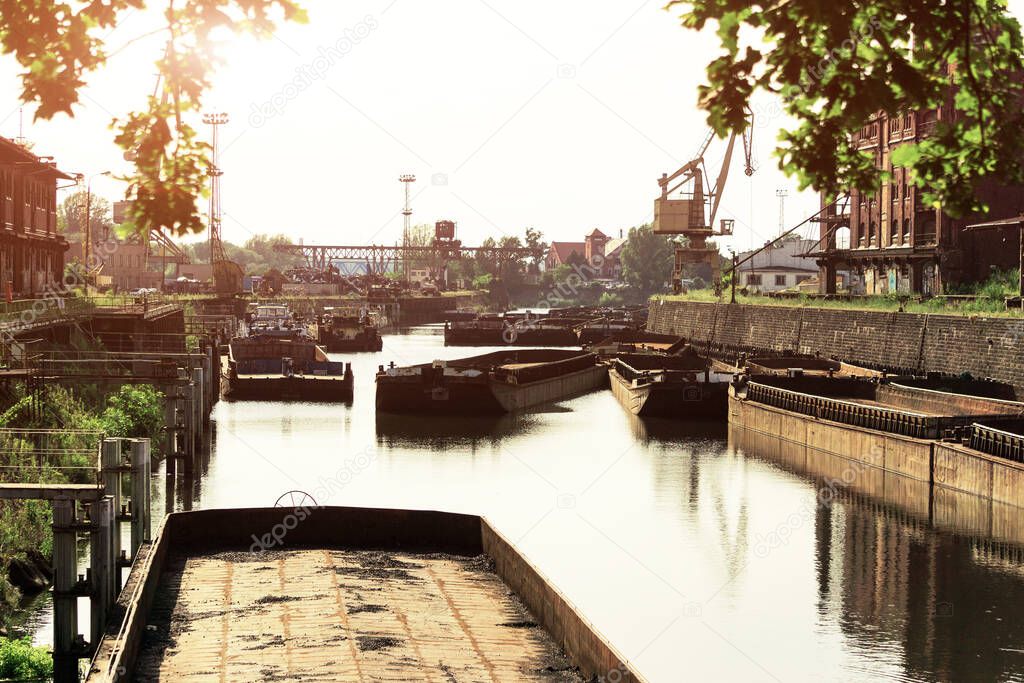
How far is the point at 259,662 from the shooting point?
59.4 feet

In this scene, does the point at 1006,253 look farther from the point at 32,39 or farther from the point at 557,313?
the point at 557,313

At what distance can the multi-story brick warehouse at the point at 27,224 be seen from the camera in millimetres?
60688

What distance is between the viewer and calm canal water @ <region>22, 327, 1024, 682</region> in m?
27.3

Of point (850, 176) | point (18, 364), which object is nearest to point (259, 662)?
point (850, 176)

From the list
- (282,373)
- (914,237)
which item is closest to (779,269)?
(914,237)

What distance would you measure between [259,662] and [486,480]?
1197 inches

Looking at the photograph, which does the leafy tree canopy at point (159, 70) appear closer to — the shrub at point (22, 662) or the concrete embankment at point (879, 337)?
the shrub at point (22, 662)

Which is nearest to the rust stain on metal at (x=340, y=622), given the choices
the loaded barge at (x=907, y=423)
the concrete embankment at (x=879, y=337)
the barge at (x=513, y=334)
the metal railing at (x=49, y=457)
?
the metal railing at (x=49, y=457)

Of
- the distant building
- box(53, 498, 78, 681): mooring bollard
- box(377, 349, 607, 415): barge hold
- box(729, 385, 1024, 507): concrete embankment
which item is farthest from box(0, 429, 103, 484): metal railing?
the distant building

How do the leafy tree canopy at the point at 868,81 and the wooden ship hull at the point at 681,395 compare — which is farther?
the wooden ship hull at the point at 681,395

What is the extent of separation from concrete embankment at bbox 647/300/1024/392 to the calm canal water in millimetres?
11556

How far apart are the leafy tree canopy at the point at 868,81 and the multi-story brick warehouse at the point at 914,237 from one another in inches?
2628

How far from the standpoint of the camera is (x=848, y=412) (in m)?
49.7

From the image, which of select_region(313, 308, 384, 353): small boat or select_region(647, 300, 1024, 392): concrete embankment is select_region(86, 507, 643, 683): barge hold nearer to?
select_region(647, 300, 1024, 392): concrete embankment
